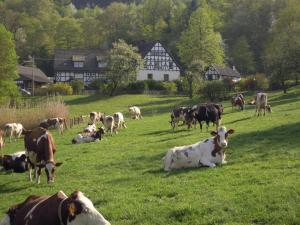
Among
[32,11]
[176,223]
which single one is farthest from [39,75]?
[176,223]

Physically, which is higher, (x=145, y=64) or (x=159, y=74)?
(x=145, y=64)

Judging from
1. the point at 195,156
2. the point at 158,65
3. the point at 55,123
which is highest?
the point at 158,65

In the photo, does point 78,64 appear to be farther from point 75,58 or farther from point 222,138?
point 222,138

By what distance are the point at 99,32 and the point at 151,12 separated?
12792mm

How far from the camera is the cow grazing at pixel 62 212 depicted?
23.0 ft

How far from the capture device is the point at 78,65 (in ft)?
308

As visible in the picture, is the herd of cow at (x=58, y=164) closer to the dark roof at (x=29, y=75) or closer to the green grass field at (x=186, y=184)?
the green grass field at (x=186, y=184)

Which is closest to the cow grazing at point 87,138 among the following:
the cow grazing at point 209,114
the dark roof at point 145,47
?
the cow grazing at point 209,114

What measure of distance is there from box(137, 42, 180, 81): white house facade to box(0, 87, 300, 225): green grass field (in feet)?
230

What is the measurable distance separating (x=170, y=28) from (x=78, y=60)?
2365 centimetres

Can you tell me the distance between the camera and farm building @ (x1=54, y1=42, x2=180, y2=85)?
92.6 metres

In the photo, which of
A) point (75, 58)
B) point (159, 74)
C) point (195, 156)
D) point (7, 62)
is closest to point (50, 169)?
point (195, 156)

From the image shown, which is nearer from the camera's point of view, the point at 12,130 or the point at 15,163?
the point at 15,163

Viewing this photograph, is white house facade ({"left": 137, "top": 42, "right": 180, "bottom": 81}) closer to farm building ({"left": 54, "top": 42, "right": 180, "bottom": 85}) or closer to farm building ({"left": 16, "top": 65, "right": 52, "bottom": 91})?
farm building ({"left": 54, "top": 42, "right": 180, "bottom": 85})
